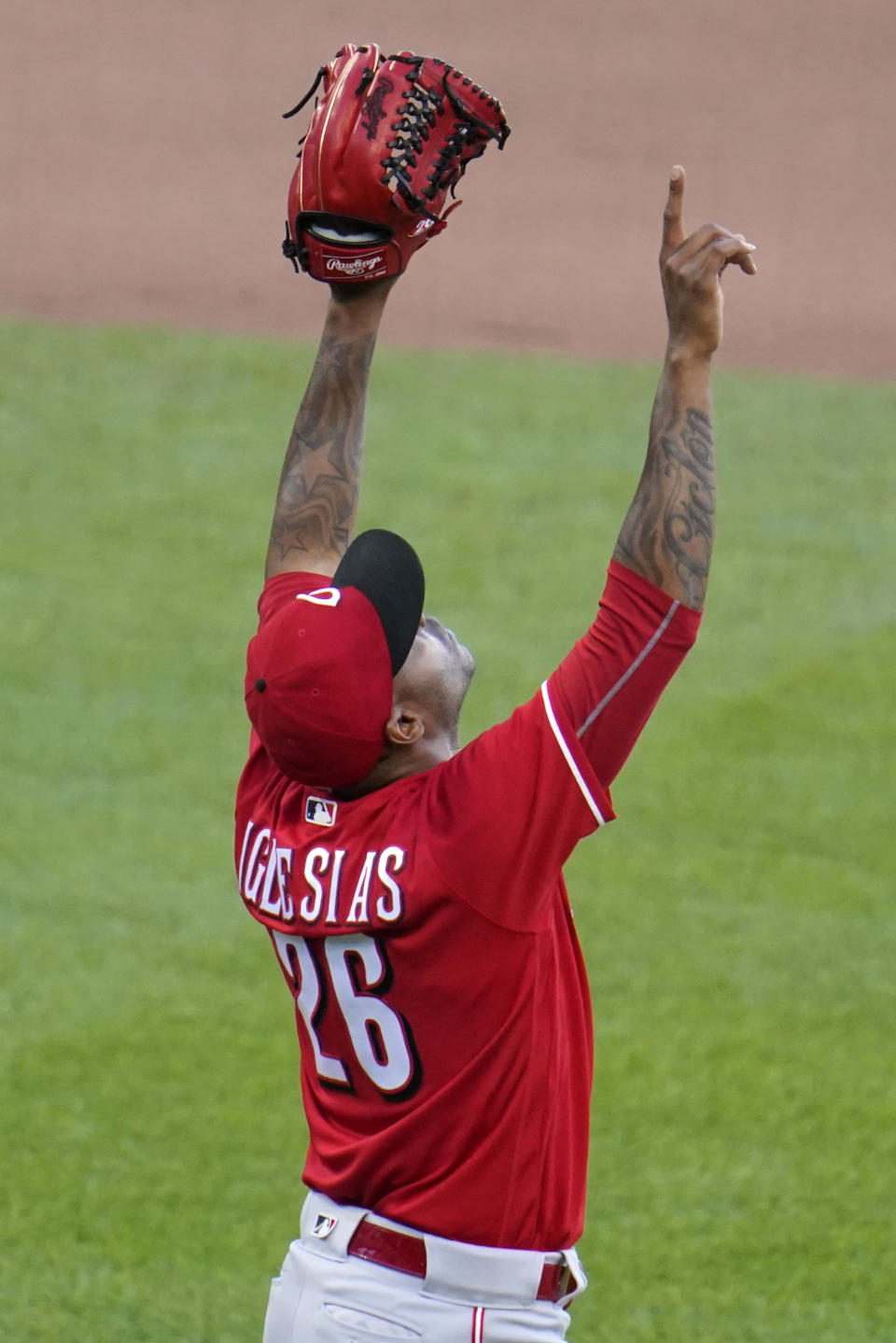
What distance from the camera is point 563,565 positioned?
8.45 m

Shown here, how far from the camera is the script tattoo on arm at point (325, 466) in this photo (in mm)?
3037

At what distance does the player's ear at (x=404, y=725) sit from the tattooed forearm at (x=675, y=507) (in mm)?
364

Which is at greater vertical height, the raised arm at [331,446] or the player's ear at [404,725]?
the raised arm at [331,446]

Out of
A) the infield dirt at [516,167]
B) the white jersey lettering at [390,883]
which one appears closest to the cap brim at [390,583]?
the white jersey lettering at [390,883]

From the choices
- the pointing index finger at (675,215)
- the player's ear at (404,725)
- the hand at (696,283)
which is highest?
the pointing index finger at (675,215)

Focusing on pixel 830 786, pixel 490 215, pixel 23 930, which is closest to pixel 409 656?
pixel 23 930

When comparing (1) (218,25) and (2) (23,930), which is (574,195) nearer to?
(1) (218,25)

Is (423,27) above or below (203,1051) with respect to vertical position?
above

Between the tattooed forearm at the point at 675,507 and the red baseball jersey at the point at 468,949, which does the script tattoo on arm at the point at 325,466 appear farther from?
the tattooed forearm at the point at 675,507

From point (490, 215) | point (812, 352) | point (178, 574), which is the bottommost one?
point (178, 574)

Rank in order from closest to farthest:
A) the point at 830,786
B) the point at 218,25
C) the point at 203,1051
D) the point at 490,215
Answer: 1. the point at 203,1051
2. the point at 830,786
3. the point at 490,215
4. the point at 218,25

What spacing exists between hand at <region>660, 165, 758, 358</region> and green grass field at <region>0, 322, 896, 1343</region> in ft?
8.05

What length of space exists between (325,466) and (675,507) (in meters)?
0.95

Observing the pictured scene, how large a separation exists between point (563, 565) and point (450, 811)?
6194mm
